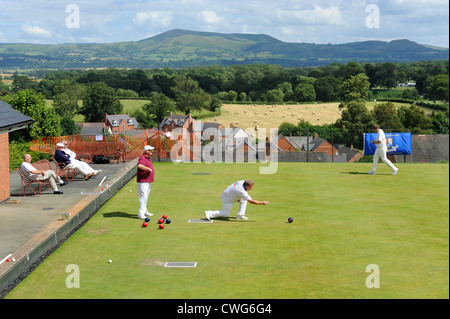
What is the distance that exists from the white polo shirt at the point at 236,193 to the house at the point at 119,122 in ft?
395

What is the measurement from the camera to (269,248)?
33.6 feet

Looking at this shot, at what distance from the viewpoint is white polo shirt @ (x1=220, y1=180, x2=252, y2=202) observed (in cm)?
1191

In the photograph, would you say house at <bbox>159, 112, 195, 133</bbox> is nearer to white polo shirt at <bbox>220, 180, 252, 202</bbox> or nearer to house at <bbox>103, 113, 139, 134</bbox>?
house at <bbox>103, 113, 139, 134</bbox>

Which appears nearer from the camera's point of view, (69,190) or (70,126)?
(69,190)

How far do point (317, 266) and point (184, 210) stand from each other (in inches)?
230

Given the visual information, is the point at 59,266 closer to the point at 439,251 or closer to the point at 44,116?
the point at 439,251

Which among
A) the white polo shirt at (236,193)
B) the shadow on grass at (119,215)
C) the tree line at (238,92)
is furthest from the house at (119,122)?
the white polo shirt at (236,193)

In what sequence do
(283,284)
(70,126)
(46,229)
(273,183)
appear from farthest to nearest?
1. (70,126)
2. (273,183)
3. (46,229)
4. (283,284)

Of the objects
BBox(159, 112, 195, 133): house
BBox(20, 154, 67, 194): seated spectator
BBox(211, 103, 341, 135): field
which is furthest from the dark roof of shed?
BBox(159, 112, 195, 133): house

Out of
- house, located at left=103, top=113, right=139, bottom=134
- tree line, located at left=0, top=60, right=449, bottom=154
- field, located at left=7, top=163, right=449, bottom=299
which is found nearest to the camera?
field, located at left=7, top=163, right=449, bottom=299

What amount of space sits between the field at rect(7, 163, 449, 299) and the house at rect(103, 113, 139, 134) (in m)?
118
